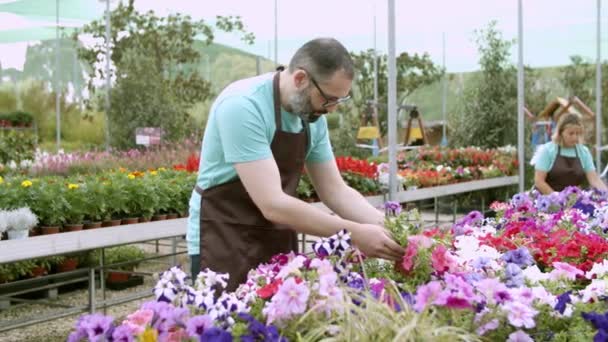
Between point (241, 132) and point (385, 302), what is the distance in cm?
80

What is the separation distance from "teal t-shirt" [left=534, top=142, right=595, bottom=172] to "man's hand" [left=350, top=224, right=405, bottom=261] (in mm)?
3119

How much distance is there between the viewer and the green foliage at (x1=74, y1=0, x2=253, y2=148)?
902 cm

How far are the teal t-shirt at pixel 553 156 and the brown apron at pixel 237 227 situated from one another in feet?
9.36

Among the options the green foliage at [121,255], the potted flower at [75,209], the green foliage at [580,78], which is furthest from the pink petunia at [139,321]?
the green foliage at [580,78]

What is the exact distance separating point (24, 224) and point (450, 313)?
2.69 m

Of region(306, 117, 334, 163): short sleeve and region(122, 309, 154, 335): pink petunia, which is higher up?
region(306, 117, 334, 163): short sleeve

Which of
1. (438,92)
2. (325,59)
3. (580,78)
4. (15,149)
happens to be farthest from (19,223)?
(580,78)

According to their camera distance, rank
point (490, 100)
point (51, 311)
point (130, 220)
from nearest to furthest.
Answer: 1. point (130, 220)
2. point (51, 311)
3. point (490, 100)

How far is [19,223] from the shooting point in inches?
145

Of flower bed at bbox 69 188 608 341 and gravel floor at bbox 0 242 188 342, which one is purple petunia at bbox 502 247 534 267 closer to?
flower bed at bbox 69 188 608 341

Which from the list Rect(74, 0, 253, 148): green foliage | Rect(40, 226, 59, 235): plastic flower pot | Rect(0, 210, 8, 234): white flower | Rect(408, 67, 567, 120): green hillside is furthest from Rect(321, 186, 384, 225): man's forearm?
Rect(408, 67, 567, 120): green hillside

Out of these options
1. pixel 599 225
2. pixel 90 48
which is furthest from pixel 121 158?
pixel 599 225

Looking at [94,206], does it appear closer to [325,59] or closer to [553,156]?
[325,59]

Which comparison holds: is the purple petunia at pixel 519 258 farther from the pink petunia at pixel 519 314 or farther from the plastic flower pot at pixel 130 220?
the plastic flower pot at pixel 130 220
